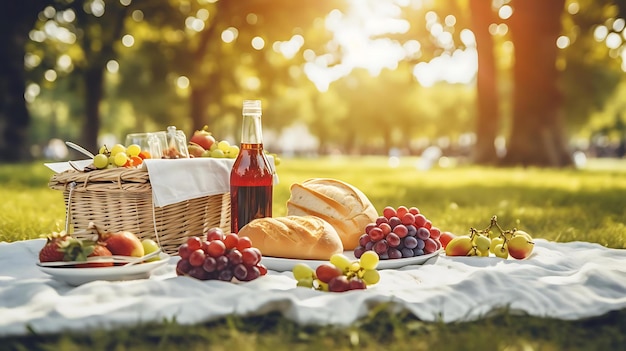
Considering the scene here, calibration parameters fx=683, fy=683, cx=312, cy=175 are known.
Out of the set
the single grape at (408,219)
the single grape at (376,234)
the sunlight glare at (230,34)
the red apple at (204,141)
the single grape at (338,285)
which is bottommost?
the single grape at (338,285)

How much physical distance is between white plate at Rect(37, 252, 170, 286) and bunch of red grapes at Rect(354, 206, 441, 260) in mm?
1277

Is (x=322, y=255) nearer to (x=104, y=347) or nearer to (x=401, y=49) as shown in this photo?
(x=104, y=347)

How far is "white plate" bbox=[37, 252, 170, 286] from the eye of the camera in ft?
10.4

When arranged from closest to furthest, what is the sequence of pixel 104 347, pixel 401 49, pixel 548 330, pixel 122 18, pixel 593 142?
pixel 104 347 < pixel 548 330 < pixel 122 18 < pixel 401 49 < pixel 593 142

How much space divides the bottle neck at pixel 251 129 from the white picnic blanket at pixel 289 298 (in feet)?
3.45

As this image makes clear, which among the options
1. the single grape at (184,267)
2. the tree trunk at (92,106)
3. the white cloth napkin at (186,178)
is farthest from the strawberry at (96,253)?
the tree trunk at (92,106)

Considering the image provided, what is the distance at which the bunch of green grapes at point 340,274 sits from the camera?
3.16 m

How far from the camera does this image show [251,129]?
4375mm

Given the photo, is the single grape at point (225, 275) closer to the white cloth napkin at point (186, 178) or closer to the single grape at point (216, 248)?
the single grape at point (216, 248)

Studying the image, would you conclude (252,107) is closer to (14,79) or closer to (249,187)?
(249,187)

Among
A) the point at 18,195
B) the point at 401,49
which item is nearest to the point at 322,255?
the point at 18,195

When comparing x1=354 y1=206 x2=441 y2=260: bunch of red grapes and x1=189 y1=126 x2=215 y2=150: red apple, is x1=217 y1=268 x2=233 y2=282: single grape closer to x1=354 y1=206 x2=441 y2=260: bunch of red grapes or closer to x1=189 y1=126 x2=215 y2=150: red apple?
x1=354 y1=206 x2=441 y2=260: bunch of red grapes

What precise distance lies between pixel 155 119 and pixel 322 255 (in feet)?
108

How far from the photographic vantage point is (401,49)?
25.2 meters
